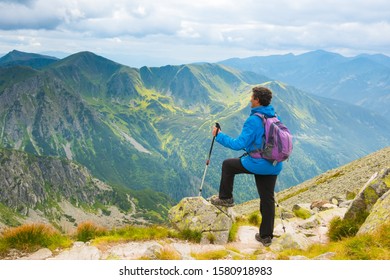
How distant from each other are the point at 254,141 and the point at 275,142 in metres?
0.69

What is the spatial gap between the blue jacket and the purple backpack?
149mm

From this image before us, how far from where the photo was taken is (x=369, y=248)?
866 cm

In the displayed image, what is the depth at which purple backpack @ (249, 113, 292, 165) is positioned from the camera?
36.7 feet

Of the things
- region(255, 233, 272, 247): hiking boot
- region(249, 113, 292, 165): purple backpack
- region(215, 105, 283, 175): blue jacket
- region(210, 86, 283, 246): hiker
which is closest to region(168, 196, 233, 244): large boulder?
region(210, 86, 283, 246): hiker

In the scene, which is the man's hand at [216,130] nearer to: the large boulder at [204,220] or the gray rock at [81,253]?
the large boulder at [204,220]

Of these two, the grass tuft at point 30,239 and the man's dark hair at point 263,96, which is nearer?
the grass tuft at point 30,239

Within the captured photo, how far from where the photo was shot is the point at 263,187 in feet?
39.8

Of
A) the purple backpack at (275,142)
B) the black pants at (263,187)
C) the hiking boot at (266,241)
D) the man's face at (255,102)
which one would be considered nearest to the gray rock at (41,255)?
the black pants at (263,187)

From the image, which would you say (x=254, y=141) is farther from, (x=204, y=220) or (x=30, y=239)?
(x=30, y=239)

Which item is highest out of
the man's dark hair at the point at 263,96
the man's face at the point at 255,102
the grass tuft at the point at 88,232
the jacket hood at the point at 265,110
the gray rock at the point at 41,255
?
the man's dark hair at the point at 263,96

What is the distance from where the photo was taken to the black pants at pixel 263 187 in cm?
1202
